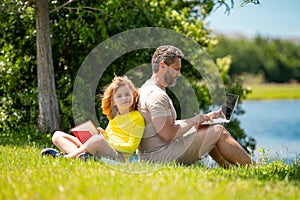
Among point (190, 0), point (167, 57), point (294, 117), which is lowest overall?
point (294, 117)

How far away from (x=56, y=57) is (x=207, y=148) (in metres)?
4.97

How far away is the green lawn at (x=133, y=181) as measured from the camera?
352cm

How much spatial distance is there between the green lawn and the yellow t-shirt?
457 millimetres

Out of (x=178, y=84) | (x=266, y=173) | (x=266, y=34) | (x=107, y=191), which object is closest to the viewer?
(x=107, y=191)

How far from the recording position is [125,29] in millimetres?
9500

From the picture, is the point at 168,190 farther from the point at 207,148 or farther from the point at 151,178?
the point at 207,148

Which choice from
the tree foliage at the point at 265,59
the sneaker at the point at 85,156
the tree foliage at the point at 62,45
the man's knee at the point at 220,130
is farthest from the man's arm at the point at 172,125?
the tree foliage at the point at 265,59

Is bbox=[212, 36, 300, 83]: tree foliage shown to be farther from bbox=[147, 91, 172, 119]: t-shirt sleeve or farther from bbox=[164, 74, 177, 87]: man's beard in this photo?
bbox=[147, 91, 172, 119]: t-shirt sleeve

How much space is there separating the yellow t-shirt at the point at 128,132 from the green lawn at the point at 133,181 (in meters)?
0.46

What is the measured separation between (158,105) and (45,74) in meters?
3.57

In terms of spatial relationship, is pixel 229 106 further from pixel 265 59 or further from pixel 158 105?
pixel 265 59

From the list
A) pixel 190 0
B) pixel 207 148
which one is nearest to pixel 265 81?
pixel 190 0

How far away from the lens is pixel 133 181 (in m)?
3.97

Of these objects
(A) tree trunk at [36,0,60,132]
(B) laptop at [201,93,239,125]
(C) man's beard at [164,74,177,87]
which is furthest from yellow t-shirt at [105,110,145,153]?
(A) tree trunk at [36,0,60,132]
